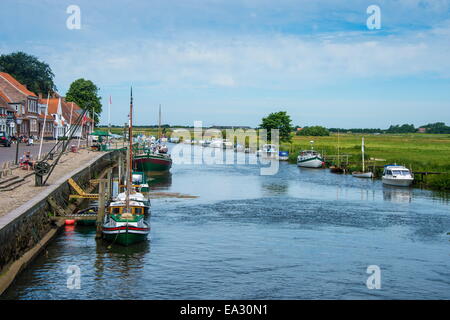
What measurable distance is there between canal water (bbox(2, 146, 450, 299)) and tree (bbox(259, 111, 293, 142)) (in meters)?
92.2

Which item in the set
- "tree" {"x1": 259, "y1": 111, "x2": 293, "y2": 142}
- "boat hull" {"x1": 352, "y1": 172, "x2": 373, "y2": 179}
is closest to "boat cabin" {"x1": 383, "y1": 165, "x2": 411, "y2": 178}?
"boat hull" {"x1": 352, "y1": 172, "x2": 373, "y2": 179}

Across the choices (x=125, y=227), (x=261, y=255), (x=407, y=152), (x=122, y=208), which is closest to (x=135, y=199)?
(x=122, y=208)

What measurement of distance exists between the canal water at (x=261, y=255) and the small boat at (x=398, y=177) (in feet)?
33.2

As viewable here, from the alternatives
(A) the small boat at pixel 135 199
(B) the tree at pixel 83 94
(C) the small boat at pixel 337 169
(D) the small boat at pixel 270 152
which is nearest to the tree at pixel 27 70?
(B) the tree at pixel 83 94

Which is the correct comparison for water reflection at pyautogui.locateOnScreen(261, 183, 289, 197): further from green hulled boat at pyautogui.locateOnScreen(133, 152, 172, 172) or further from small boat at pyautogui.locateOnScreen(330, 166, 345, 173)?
small boat at pyautogui.locateOnScreen(330, 166, 345, 173)

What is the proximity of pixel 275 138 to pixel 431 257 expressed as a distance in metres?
110

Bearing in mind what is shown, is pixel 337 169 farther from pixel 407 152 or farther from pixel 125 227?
Answer: pixel 125 227

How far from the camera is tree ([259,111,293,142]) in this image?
13600 centimetres

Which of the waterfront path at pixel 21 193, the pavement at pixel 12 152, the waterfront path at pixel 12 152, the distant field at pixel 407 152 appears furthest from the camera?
the distant field at pixel 407 152

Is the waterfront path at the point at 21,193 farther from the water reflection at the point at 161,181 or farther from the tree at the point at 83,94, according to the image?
the tree at the point at 83,94

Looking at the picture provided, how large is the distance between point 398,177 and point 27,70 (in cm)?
9992

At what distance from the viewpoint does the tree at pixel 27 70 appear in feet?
408

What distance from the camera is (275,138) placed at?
135m

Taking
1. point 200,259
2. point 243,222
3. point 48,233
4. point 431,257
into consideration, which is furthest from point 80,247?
point 431,257
